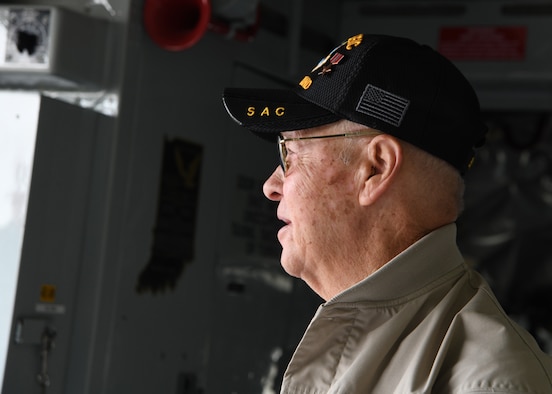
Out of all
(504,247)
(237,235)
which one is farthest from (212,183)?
(504,247)

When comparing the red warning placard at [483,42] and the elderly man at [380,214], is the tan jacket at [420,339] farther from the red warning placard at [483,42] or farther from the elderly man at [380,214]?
the red warning placard at [483,42]

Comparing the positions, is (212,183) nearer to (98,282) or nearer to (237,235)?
(237,235)

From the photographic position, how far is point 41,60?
352 centimetres

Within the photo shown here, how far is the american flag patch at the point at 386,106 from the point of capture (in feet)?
5.53

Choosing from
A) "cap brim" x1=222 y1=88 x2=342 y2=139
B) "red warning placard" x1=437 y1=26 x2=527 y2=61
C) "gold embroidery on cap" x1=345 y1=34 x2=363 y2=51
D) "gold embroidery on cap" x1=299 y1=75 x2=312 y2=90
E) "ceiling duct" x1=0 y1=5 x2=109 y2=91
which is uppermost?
"red warning placard" x1=437 y1=26 x2=527 y2=61

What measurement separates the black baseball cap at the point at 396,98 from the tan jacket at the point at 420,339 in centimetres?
18

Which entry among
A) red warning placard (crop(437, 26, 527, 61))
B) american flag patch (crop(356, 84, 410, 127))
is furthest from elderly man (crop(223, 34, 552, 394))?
red warning placard (crop(437, 26, 527, 61))

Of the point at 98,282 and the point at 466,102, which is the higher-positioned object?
the point at 466,102

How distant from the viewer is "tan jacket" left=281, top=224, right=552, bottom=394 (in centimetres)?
145

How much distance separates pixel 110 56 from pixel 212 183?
2.45ft

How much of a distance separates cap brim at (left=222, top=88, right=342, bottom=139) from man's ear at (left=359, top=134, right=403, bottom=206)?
0.29 ft

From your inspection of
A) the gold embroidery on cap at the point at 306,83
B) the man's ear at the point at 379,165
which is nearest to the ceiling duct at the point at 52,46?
the gold embroidery on cap at the point at 306,83

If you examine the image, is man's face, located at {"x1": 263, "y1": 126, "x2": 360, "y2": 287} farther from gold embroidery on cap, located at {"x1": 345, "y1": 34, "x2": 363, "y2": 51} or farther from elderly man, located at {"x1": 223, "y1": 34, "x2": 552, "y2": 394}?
gold embroidery on cap, located at {"x1": 345, "y1": 34, "x2": 363, "y2": 51}

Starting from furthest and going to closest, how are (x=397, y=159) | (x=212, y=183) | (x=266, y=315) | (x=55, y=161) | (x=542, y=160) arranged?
(x=542, y=160), (x=266, y=315), (x=212, y=183), (x=55, y=161), (x=397, y=159)
